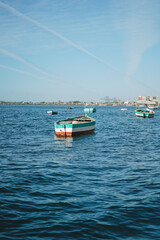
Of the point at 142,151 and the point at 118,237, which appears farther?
the point at 142,151

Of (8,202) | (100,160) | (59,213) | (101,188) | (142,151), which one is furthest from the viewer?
(142,151)

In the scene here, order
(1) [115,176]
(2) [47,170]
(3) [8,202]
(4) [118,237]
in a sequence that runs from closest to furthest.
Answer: (4) [118,237] → (3) [8,202] → (1) [115,176] → (2) [47,170]

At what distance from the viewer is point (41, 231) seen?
8.12m

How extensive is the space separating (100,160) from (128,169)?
131 inches

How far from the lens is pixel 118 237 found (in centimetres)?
784

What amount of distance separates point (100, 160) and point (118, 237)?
11.5 meters

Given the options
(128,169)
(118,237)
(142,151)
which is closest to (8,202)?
(118,237)

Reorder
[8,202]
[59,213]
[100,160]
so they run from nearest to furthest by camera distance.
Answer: [59,213]
[8,202]
[100,160]

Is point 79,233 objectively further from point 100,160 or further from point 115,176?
point 100,160

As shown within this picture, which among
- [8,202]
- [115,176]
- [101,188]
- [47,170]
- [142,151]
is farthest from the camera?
[142,151]

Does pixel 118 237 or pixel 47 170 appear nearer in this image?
pixel 118 237

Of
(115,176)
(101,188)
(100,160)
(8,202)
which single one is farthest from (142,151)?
(8,202)

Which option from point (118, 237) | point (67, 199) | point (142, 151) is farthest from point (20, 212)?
point (142, 151)

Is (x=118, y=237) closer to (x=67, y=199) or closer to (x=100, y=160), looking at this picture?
(x=67, y=199)
